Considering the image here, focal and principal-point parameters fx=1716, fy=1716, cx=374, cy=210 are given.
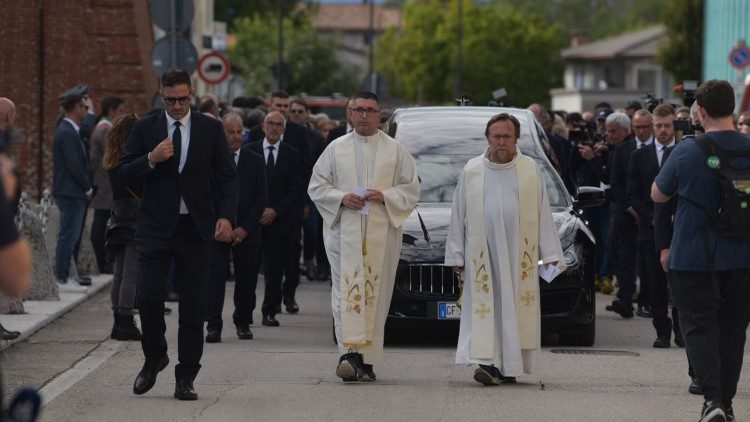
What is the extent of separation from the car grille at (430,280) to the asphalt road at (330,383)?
47cm

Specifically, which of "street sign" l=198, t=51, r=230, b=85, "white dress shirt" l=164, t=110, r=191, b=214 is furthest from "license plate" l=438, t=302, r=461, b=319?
"street sign" l=198, t=51, r=230, b=85

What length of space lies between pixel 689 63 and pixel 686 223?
268 ft

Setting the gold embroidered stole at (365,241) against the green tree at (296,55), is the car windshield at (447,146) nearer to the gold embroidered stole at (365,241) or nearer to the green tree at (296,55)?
the gold embroidered stole at (365,241)

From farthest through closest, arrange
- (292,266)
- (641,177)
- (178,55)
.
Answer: (178,55) < (292,266) < (641,177)

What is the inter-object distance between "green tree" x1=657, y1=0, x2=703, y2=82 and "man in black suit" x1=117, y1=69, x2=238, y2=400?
79.4 meters

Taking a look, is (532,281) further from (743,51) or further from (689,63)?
(689,63)

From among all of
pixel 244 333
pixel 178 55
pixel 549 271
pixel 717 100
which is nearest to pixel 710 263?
pixel 717 100

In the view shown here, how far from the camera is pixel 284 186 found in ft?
50.1

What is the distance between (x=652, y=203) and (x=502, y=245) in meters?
3.52

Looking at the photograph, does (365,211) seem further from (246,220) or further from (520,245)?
(246,220)

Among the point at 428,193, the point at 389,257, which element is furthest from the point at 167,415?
the point at 428,193

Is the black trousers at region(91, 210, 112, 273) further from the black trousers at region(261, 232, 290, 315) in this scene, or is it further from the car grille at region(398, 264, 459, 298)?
the car grille at region(398, 264, 459, 298)

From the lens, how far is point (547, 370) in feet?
39.1

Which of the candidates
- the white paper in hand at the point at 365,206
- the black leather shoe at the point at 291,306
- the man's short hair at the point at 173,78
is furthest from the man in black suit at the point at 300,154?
the man's short hair at the point at 173,78
